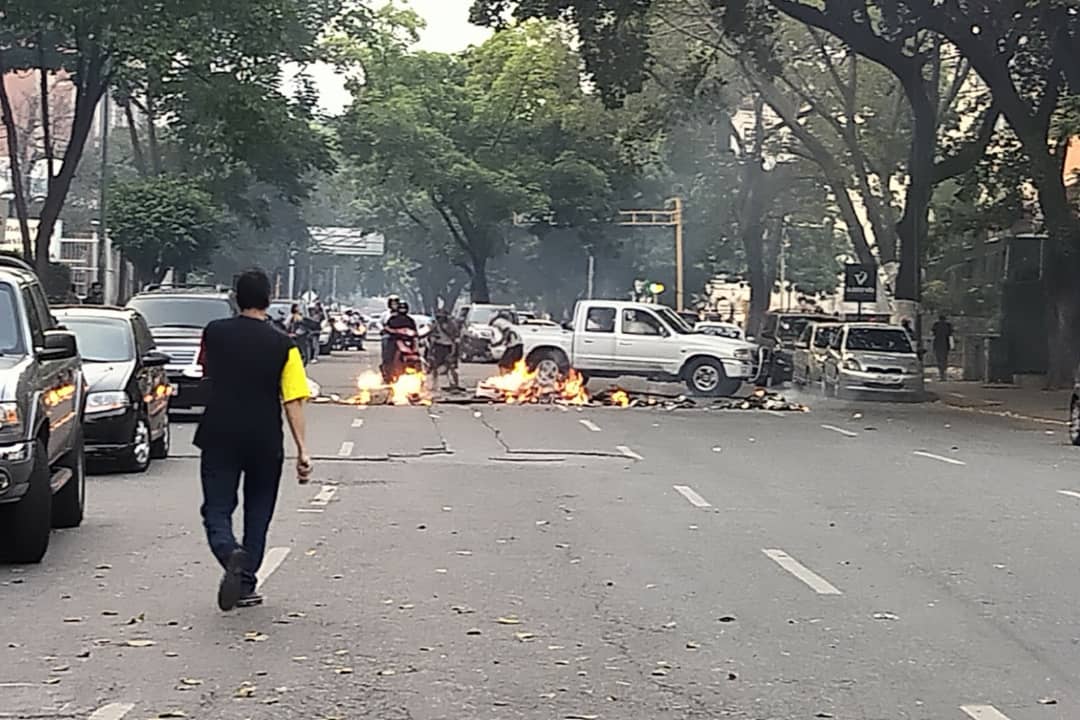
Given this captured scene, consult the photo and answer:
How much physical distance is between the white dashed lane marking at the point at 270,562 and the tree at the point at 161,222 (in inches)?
1469

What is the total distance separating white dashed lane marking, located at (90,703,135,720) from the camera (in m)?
7.28

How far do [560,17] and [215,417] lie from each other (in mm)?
23874

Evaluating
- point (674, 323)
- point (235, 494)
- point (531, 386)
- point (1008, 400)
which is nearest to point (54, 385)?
point (235, 494)

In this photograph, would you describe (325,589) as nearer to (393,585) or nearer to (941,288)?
(393,585)

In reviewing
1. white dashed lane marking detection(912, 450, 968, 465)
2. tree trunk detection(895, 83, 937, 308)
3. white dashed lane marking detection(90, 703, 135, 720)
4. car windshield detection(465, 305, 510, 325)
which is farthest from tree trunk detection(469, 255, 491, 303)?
white dashed lane marking detection(90, 703, 135, 720)

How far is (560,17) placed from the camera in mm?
32625

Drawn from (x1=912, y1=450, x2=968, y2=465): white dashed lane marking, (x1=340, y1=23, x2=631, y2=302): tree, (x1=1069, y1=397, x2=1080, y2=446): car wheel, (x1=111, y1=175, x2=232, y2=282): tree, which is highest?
(x1=340, y1=23, x2=631, y2=302): tree

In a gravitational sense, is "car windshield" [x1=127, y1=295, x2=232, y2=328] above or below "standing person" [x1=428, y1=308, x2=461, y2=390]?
above

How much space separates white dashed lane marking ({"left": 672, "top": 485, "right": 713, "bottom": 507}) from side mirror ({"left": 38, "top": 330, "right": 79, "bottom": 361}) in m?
5.93

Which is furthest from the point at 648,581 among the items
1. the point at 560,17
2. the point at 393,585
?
the point at 560,17

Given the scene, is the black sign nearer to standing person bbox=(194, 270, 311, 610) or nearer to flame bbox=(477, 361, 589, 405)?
flame bbox=(477, 361, 589, 405)

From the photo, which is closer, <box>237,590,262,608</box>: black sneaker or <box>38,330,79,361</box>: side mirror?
<box>237,590,262,608</box>: black sneaker

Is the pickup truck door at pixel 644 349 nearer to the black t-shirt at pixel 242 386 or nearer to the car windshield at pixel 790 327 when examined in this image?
the car windshield at pixel 790 327

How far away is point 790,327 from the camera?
4572 centimetres
